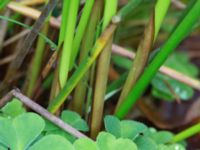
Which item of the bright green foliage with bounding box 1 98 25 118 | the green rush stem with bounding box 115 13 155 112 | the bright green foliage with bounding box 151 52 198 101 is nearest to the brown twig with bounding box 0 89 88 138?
the bright green foliage with bounding box 1 98 25 118

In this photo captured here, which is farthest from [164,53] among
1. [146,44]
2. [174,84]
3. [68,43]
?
[174,84]

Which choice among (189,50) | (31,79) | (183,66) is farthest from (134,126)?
(189,50)

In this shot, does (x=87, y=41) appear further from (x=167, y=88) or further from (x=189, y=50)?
(x=189, y=50)

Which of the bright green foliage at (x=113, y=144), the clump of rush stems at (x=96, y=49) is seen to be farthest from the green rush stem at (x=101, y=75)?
the bright green foliage at (x=113, y=144)

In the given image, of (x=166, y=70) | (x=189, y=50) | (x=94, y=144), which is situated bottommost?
(x=189, y=50)

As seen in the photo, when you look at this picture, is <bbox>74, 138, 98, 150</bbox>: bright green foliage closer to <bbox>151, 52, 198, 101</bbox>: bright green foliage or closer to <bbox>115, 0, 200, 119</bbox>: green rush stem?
<bbox>115, 0, 200, 119</bbox>: green rush stem

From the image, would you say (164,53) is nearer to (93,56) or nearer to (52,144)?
(93,56)
